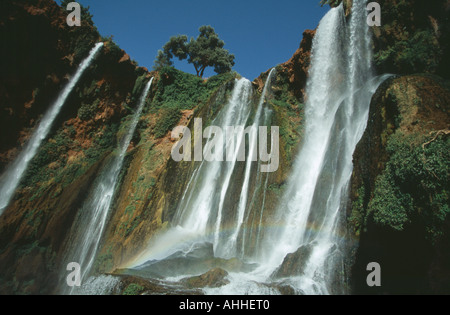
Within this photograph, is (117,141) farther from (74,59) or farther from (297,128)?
(297,128)

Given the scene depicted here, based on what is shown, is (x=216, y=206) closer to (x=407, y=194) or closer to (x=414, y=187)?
(x=407, y=194)

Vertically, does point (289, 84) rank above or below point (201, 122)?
above

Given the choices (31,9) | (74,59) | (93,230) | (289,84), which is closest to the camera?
(93,230)

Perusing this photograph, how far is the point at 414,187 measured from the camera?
697 cm

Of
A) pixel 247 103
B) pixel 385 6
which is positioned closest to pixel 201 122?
pixel 247 103

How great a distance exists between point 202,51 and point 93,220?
921 inches

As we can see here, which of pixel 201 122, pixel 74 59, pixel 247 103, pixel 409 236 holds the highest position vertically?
pixel 74 59

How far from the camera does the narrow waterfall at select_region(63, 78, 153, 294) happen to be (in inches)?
548

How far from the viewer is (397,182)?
734cm

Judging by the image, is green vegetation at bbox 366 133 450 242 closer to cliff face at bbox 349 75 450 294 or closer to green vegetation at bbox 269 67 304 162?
cliff face at bbox 349 75 450 294

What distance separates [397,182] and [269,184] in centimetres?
765
